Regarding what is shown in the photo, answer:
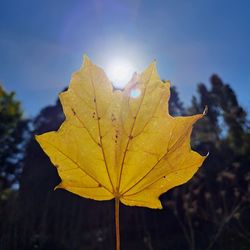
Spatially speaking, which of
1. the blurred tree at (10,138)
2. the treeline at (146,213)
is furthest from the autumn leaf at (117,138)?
the blurred tree at (10,138)

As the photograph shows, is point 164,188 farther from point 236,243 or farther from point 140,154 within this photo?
point 236,243

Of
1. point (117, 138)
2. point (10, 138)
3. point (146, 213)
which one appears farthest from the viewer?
point (10, 138)

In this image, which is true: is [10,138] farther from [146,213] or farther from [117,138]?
[117,138]

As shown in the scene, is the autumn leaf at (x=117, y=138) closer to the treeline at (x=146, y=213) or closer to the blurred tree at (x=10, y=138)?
the treeline at (x=146, y=213)

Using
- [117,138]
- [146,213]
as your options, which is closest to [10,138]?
[146,213]

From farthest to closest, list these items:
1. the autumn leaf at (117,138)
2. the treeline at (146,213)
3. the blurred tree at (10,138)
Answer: the blurred tree at (10,138) → the treeline at (146,213) → the autumn leaf at (117,138)

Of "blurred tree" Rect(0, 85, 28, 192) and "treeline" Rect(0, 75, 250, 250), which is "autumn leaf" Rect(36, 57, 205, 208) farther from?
"blurred tree" Rect(0, 85, 28, 192)
